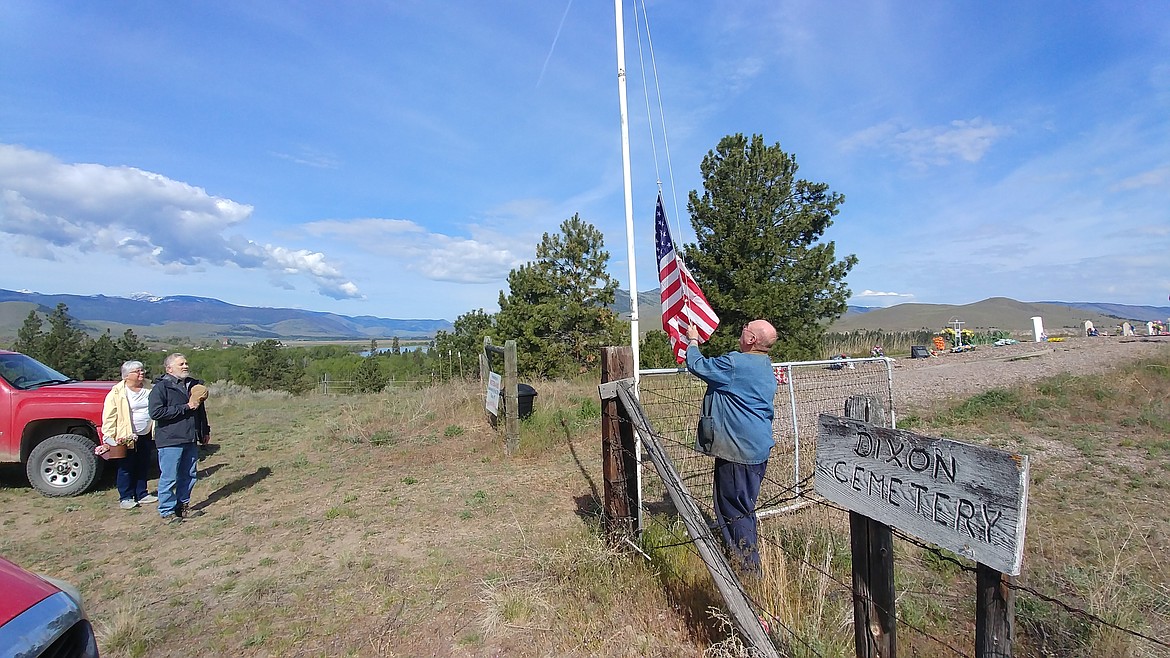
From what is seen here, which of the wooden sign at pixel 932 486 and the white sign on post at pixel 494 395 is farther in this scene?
the white sign on post at pixel 494 395

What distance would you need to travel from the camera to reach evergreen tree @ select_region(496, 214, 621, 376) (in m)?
20.2

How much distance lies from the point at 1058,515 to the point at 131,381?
943cm

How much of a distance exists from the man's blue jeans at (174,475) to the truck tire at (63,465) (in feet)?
5.73

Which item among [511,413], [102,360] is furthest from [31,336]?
[511,413]

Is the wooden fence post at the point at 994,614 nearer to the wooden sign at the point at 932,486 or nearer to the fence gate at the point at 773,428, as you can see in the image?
the wooden sign at the point at 932,486

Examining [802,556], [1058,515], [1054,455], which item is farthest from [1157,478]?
[802,556]

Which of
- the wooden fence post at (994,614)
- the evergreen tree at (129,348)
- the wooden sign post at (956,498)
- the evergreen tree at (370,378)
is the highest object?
the evergreen tree at (129,348)

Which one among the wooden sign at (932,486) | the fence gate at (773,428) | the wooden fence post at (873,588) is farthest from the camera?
the fence gate at (773,428)

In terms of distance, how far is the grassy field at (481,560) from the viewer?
11.1ft

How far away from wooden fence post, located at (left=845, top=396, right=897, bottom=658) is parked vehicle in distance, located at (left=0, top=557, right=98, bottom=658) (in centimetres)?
308

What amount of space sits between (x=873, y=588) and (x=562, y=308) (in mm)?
18875

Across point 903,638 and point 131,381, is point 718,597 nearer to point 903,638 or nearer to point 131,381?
point 903,638

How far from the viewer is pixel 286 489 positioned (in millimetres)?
7402

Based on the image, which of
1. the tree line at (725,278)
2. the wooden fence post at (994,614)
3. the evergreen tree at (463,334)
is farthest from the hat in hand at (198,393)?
the evergreen tree at (463,334)
